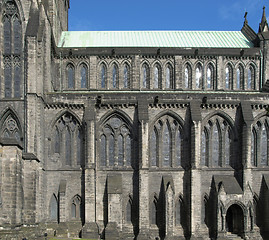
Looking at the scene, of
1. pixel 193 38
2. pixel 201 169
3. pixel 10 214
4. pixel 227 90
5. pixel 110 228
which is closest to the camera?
pixel 10 214

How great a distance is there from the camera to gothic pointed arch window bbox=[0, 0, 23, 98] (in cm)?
3550

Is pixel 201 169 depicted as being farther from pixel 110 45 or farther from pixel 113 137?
pixel 110 45

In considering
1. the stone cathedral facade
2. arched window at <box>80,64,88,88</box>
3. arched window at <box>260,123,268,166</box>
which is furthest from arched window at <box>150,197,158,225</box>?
arched window at <box>80,64,88,88</box>

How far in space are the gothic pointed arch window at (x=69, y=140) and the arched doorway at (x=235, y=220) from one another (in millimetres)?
14223

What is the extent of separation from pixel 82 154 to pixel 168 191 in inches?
331

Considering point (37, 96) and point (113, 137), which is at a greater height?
point (37, 96)

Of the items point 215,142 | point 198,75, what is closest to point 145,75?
point 198,75

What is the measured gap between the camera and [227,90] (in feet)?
144

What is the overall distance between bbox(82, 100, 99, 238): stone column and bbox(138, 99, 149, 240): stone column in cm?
398

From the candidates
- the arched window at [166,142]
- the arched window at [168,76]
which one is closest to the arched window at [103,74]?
the arched window at [168,76]

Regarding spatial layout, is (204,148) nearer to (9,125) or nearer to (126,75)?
(126,75)

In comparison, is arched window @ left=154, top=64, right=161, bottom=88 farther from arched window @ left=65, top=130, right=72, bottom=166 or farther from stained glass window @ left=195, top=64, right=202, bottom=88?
arched window @ left=65, top=130, right=72, bottom=166

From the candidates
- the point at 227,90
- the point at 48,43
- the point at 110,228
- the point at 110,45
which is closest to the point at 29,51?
the point at 48,43

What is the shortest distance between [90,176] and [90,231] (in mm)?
4623
